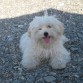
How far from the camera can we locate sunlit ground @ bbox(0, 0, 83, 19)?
7750mm

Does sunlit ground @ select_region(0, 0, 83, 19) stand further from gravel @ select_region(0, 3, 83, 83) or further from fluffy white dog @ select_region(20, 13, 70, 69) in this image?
fluffy white dog @ select_region(20, 13, 70, 69)

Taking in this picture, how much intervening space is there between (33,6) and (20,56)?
280 centimetres

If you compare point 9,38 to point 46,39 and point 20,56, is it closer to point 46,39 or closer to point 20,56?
point 20,56

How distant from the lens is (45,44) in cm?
499

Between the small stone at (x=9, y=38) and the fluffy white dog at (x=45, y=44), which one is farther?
the small stone at (x=9, y=38)

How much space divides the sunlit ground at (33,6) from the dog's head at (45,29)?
275 cm

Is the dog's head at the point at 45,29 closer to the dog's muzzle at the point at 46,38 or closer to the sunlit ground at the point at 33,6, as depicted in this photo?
the dog's muzzle at the point at 46,38

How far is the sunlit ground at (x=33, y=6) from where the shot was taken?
775 centimetres

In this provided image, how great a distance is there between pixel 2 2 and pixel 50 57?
404 centimetres

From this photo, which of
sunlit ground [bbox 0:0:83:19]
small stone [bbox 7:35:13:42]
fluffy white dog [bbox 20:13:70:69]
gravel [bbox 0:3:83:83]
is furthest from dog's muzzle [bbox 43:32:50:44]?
sunlit ground [bbox 0:0:83:19]

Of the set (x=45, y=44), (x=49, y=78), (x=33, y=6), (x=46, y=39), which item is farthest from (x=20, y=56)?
(x=33, y=6)

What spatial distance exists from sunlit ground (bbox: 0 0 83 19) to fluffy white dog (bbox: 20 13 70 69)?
2.53 m

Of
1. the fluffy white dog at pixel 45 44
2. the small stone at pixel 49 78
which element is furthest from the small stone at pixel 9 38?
the small stone at pixel 49 78

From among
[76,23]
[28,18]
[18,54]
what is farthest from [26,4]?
[18,54]
